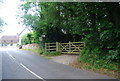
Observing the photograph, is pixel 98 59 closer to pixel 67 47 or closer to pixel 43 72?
pixel 43 72

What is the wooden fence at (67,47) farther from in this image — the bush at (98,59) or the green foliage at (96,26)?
the bush at (98,59)

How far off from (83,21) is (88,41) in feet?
5.83

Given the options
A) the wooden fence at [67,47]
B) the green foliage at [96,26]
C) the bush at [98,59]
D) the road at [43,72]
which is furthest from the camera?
the wooden fence at [67,47]

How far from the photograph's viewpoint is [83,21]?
10.9 meters

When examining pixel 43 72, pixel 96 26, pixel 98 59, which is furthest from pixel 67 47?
pixel 43 72

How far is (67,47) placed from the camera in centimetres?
1684

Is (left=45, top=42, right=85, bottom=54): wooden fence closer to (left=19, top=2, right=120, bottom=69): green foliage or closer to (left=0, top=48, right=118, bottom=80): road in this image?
(left=19, top=2, right=120, bottom=69): green foliage

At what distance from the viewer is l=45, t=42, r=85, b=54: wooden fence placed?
603 inches

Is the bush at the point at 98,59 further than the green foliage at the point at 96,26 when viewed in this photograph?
No

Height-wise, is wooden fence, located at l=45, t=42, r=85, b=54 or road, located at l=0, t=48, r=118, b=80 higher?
wooden fence, located at l=45, t=42, r=85, b=54

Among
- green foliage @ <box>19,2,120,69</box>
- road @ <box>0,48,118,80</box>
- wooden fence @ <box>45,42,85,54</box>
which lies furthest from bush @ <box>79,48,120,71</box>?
wooden fence @ <box>45,42,85,54</box>

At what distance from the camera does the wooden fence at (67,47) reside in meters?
15.3

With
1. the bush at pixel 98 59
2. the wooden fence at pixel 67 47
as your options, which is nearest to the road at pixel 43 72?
the bush at pixel 98 59

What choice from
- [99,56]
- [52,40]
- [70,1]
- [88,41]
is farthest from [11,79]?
[52,40]
